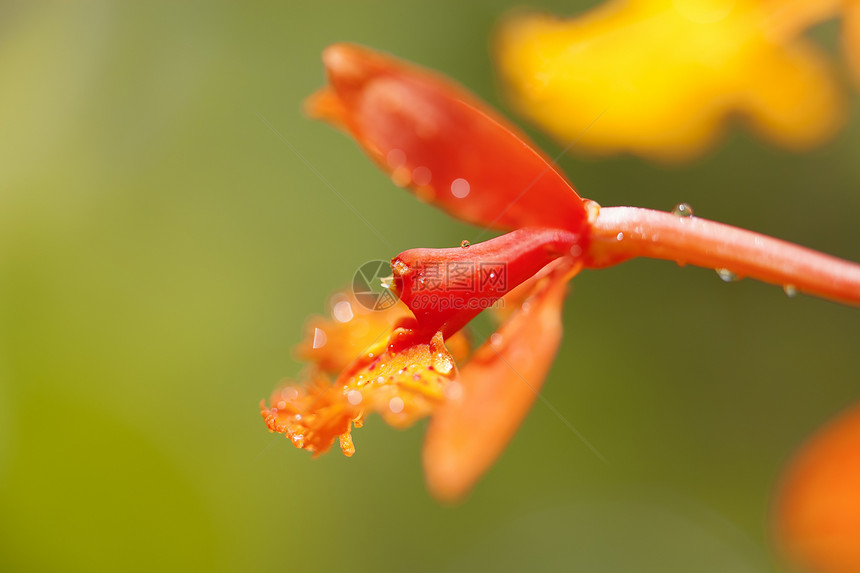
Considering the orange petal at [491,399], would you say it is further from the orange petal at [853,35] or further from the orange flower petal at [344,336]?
the orange petal at [853,35]

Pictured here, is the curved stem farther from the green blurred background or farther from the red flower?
the green blurred background

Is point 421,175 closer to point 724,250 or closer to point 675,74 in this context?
point 724,250

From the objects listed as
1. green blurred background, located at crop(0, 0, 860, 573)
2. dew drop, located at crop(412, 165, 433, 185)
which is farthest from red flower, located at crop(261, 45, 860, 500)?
green blurred background, located at crop(0, 0, 860, 573)

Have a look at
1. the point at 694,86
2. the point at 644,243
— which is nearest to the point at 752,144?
the point at 694,86

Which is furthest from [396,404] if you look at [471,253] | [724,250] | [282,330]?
[282,330]

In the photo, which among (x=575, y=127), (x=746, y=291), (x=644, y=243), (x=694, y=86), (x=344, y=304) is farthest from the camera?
(x=746, y=291)

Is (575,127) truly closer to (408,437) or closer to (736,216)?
(736,216)
